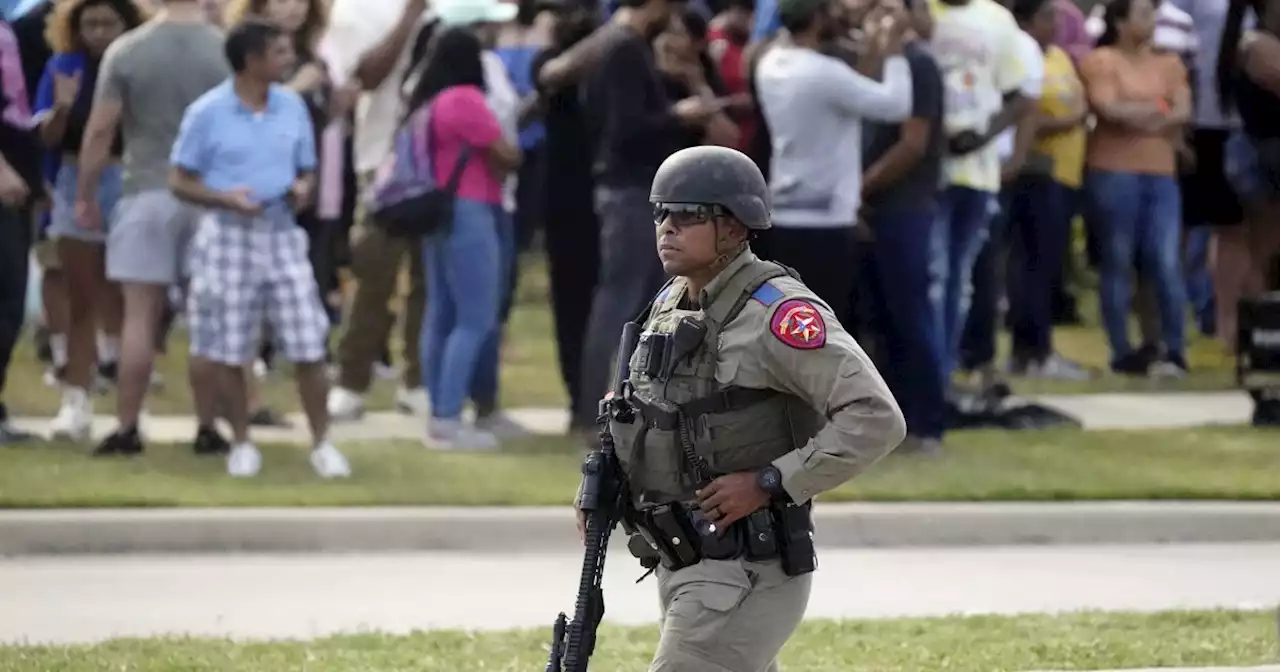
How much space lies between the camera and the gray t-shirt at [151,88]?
9.25m

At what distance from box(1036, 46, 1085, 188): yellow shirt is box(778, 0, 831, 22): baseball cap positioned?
10.5 feet

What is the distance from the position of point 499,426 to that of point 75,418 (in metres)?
1.88

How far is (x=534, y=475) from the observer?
8969mm

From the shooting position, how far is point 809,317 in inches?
168

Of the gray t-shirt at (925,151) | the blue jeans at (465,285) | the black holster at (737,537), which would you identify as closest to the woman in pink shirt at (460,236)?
the blue jeans at (465,285)

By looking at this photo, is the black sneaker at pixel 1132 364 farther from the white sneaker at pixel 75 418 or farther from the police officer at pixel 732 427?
the police officer at pixel 732 427

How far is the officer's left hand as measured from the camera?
4.23m

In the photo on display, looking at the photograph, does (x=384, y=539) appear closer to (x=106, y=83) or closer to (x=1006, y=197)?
(x=106, y=83)

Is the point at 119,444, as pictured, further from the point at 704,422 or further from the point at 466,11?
the point at 704,422

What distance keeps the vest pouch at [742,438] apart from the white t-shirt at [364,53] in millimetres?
6625

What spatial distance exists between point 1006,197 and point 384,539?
5.32 m

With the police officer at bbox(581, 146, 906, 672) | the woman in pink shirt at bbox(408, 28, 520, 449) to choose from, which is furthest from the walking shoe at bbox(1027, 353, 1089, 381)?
the police officer at bbox(581, 146, 906, 672)

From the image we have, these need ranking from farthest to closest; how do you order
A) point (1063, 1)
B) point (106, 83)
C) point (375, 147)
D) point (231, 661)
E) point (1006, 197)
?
point (1063, 1) < point (1006, 197) < point (375, 147) < point (106, 83) < point (231, 661)

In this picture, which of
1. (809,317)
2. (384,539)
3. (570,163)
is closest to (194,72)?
(570,163)
